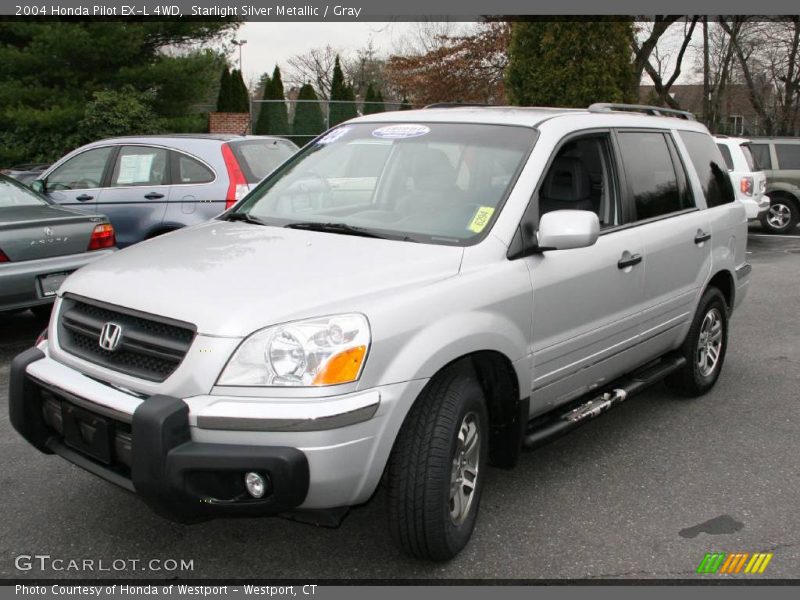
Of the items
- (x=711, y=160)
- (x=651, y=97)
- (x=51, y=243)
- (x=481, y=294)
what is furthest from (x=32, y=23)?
(x=651, y=97)

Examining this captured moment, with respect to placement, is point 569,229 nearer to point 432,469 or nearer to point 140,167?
point 432,469

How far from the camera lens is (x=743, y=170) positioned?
41.9 ft

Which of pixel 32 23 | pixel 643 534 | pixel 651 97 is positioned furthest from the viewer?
pixel 651 97

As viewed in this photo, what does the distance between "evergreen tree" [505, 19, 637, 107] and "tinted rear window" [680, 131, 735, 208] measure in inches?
390

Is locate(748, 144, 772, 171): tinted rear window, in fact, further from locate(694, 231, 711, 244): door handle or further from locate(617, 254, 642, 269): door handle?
locate(617, 254, 642, 269): door handle

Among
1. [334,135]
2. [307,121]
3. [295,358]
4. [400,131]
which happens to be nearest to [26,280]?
[334,135]

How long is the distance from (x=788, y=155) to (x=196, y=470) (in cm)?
1508

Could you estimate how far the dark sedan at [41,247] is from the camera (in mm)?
6172

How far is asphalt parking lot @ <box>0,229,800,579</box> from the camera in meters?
3.30

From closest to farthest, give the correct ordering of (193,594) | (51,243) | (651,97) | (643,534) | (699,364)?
(193,594), (643,534), (699,364), (51,243), (651,97)

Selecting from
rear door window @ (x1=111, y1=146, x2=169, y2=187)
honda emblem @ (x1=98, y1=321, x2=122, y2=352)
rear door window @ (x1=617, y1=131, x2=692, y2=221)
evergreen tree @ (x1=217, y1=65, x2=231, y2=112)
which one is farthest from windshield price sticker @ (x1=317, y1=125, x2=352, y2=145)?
evergreen tree @ (x1=217, y1=65, x2=231, y2=112)

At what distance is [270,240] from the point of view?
11.9 ft

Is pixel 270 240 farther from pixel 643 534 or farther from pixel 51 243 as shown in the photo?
pixel 51 243

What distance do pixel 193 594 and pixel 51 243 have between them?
4155 mm
